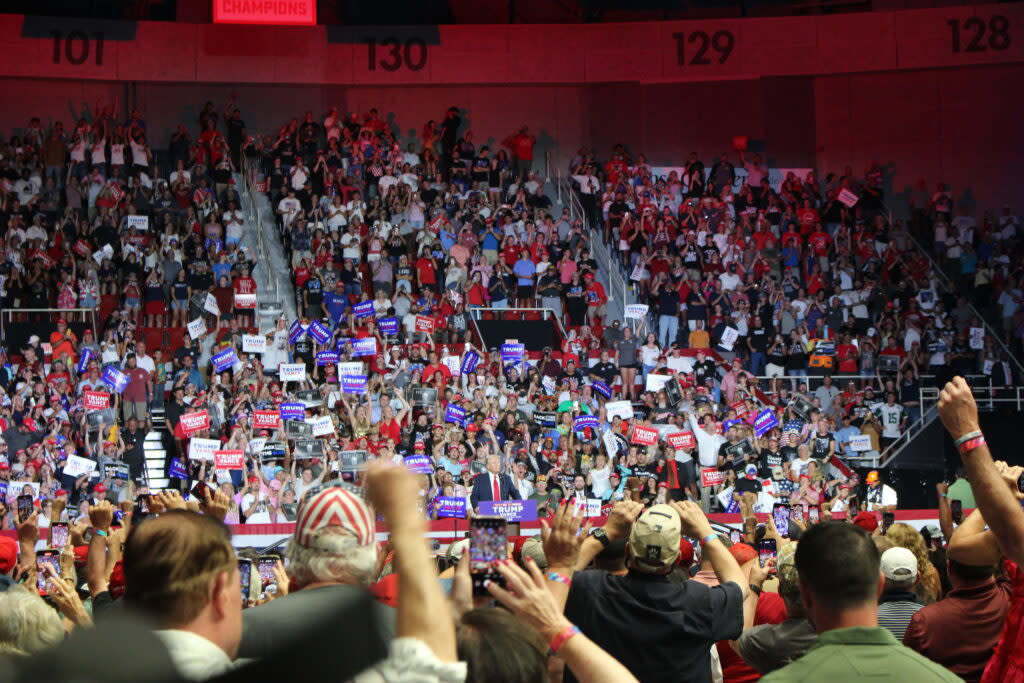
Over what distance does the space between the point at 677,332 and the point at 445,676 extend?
21.5m

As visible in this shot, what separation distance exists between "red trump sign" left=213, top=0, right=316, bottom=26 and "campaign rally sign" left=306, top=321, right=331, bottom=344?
7.88 meters

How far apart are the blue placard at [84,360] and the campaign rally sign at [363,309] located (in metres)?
4.55

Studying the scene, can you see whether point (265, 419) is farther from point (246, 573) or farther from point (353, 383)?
point (246, 573)

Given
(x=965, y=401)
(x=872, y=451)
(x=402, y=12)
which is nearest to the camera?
(x=965, y=401)

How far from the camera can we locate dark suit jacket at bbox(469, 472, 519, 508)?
15148mm

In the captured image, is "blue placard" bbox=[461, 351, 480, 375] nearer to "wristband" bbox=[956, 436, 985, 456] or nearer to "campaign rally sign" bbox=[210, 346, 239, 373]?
"campaign rally sign" bbox=[210, 346, 239, 373]

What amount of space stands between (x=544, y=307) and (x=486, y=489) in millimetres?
8327

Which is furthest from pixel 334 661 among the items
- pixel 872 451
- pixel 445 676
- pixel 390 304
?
pixel 390 304

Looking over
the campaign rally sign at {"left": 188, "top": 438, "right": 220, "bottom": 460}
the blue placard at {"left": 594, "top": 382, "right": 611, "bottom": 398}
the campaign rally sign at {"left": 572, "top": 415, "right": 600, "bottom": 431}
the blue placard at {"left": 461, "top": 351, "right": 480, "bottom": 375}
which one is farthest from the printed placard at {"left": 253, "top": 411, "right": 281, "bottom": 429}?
the blue placard at {"left": 594, "top": 382, "right": 611, "bottom": 398}

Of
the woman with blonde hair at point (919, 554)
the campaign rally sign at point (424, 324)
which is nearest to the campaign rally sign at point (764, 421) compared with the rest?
the campaign rally sign at point (424, 324)

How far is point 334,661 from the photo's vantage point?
1.43 m

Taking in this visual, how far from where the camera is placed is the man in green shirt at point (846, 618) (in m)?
2.52

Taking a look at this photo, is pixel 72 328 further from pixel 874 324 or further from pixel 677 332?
pixel 874 324

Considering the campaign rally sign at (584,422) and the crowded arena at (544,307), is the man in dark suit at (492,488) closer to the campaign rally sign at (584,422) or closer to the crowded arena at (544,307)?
the crowded arena at (544,307)
